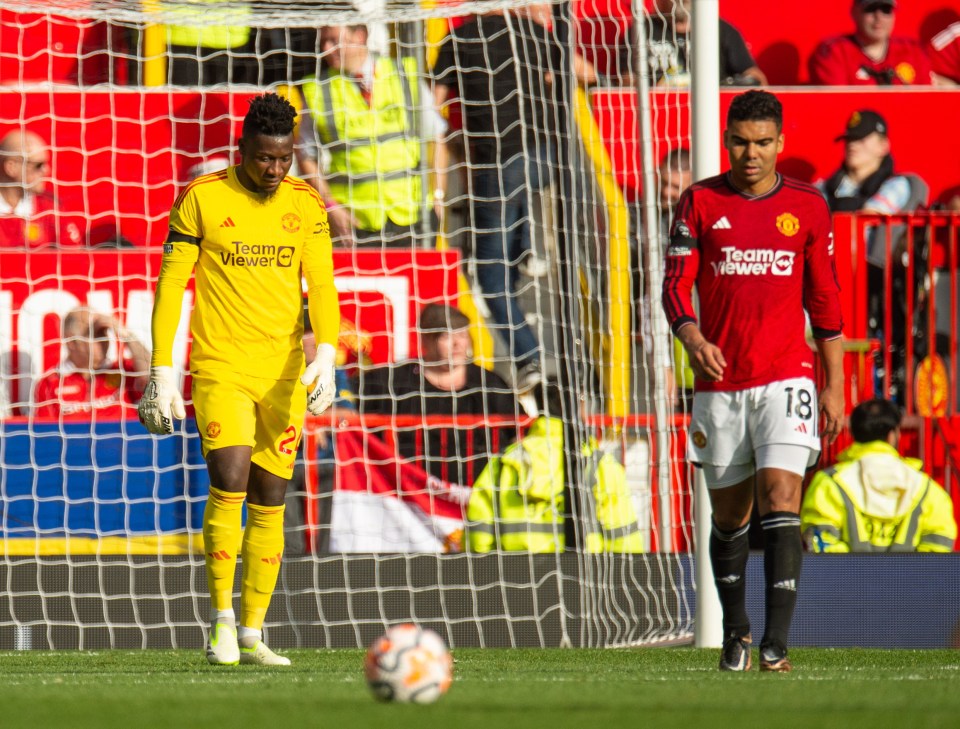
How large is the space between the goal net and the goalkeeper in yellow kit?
170 centimetres

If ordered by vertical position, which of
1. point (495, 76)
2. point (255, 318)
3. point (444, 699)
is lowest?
point (444, 699)

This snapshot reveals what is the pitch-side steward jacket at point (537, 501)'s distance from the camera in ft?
→ 24.5

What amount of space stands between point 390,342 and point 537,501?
1268 millimetres

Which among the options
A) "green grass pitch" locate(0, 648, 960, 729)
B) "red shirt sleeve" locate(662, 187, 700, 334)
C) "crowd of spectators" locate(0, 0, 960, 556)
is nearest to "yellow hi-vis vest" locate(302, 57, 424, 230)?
"crowd of spectators" locate(0, 0, 960, 556)

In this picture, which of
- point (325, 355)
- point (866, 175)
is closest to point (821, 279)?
point (325, 355)

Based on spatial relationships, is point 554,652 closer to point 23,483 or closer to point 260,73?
point 23,483

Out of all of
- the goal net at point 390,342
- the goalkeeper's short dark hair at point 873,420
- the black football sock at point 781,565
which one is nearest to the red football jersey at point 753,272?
the black football sock at point 781,565

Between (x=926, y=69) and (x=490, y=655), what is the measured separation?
645 centimetres

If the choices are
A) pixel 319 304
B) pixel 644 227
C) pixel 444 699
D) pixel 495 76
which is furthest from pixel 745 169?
pixel 495 76

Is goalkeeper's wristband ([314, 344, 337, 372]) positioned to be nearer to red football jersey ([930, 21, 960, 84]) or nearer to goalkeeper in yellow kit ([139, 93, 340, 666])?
goalkeeper in yellow kit ([139, 93, 340, 666])

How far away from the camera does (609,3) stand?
7.59 meters

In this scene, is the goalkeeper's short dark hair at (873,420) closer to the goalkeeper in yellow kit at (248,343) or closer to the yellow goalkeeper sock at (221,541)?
the goalkeeper in yellow kit at (248,343)

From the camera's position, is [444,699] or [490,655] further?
[490,655]

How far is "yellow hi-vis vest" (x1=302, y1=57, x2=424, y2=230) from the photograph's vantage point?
8.54 m
